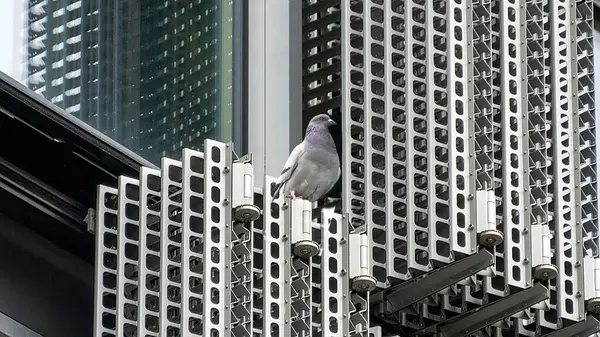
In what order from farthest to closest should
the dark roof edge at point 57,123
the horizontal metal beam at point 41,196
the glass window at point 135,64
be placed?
1. the glass window at point 135,64
2. the horizontal metal beam at point 41,196
3. the dark roof edge at point 57,123

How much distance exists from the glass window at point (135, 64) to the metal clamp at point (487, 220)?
247cm

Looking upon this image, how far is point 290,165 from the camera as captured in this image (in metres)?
25.2

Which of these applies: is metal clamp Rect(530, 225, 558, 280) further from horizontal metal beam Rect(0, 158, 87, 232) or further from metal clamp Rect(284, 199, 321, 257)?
horizontal metal beam Rect(0, 158, 87, 232)

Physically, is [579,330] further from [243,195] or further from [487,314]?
[243,195]

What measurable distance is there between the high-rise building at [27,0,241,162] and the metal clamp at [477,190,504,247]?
2464 millimetres

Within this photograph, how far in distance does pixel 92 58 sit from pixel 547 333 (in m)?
5.01

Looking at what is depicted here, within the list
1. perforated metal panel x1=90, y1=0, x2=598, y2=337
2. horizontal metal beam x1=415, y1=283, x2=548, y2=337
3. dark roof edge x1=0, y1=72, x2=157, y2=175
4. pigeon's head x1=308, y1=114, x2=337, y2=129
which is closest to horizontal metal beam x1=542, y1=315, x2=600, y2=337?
perforated metal panel x1=90, y1=0, x2=598, y2=337

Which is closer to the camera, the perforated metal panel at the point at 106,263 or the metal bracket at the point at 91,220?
the perforated metal panel at the point at 106,263

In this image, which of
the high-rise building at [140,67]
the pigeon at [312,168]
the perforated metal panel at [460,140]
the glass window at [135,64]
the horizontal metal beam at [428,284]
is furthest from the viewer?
the perforated metal panel at [460,140]

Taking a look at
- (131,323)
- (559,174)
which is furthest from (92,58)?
(559,174)

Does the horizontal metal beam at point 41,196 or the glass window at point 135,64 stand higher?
the glass window at point 135,64

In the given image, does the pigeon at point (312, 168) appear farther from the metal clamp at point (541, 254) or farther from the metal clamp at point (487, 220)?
the metal clamp at point (541, 254)

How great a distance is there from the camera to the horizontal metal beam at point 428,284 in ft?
82.5

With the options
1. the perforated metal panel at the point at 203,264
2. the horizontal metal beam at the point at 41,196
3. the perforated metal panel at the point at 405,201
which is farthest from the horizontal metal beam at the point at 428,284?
the horizontal metal beam at the point at 41,196
